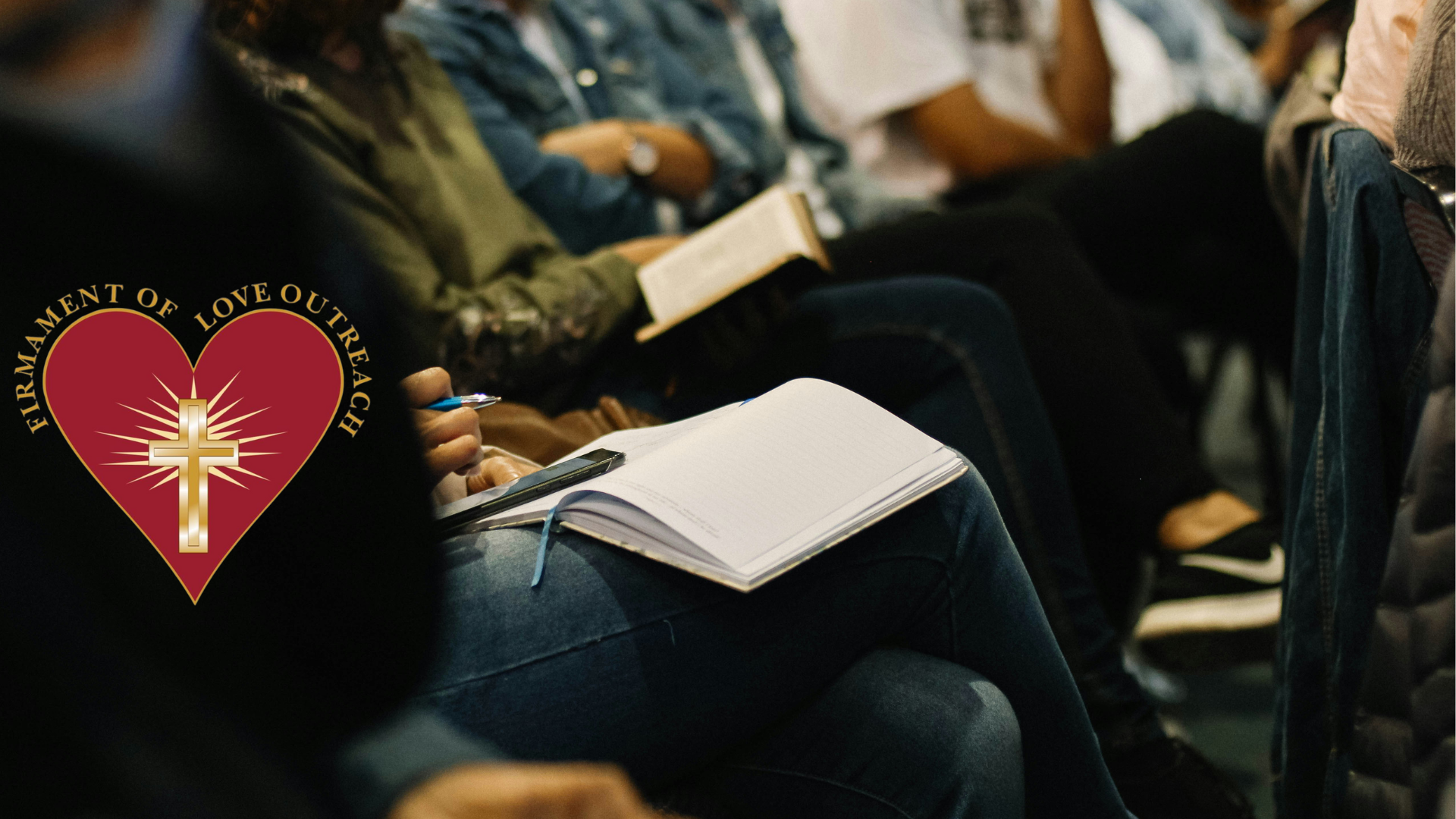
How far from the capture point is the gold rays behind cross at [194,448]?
445mm

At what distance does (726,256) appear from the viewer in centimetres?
95

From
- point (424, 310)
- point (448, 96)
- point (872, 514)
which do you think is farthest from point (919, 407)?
point (448, 96)

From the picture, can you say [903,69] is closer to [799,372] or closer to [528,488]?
[799,372]

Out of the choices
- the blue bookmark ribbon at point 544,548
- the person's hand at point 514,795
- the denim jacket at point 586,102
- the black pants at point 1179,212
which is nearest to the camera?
the person's hand at point 514,795

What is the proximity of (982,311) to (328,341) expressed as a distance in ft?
2.11

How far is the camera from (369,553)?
452mm

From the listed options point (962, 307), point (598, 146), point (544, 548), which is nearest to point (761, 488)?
point (544, 548)

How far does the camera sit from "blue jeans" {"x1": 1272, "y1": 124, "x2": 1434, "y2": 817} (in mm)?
677

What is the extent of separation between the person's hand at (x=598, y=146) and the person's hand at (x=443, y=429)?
2.41ft

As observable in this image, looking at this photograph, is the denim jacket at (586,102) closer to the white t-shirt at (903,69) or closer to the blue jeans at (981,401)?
the white t-shirt at (903,69)

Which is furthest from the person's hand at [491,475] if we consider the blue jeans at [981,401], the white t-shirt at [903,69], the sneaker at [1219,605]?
the white t-shirt at [903,69]

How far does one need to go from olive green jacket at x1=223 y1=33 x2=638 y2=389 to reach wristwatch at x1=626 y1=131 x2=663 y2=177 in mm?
245

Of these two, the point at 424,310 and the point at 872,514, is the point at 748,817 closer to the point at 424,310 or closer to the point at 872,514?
the point at 872,514

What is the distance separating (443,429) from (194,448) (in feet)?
0.43
